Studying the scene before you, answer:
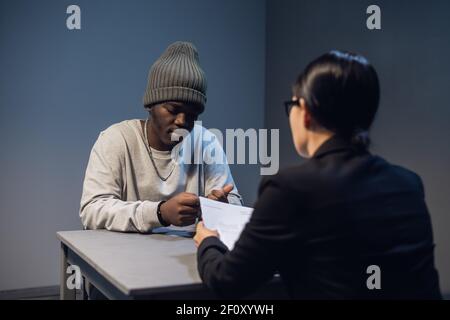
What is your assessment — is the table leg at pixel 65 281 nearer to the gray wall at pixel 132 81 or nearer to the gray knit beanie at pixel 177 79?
the gray knit beanie at pixel 177 79

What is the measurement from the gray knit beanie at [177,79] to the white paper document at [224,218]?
594mm

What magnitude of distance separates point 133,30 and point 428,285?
2.60 metres

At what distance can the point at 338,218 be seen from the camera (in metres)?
0.85

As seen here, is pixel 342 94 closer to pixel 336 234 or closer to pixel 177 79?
pixel 336 234

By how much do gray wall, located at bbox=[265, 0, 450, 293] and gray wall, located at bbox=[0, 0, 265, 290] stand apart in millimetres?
1114

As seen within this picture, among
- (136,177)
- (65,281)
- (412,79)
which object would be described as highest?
(412,79)

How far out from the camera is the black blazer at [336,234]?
0.85 meters

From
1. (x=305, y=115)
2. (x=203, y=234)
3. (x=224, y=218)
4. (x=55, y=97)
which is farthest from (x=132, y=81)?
(x=305, y=115)

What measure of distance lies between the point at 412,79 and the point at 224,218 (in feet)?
4.73

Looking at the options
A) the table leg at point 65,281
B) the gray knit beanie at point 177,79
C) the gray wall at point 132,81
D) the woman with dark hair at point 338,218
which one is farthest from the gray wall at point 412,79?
the table leg at point 65,281

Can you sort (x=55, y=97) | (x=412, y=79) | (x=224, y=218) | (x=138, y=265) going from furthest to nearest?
(x=55, y=97) → (x=412, y=79) → (x=224, y=218) → (x=138, y=265)

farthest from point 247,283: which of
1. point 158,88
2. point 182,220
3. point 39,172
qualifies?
point 39,172

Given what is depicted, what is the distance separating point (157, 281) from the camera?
104cm
